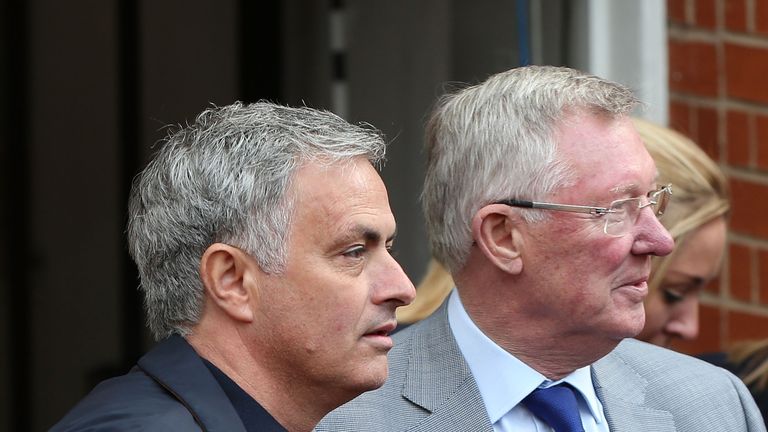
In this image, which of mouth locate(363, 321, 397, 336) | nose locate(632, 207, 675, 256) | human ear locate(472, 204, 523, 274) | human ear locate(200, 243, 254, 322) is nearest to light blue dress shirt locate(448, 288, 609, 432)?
human ear locate(472, 204, 523, 274)

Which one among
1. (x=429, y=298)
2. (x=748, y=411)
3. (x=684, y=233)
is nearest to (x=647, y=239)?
(x=748, y=411)

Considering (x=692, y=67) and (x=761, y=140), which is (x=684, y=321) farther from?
(x=692, y=67)

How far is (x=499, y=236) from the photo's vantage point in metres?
2.73

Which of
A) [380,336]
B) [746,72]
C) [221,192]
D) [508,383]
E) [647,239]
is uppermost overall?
[746,72]

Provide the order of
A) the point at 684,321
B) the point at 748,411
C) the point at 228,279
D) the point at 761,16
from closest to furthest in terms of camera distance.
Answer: the point at 228,279
the point at 748,411
the point at 684,321
the point at 761,16

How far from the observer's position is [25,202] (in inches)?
199

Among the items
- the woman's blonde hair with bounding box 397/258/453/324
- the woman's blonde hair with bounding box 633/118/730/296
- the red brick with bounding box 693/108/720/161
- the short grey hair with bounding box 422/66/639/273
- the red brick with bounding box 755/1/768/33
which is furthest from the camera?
the red brick with bounding box 693/108/720/161

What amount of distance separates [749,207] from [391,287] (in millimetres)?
2408

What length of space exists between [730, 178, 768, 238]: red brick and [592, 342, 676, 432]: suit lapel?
1.71 m

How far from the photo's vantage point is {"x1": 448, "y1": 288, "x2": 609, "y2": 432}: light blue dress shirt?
8.68ft

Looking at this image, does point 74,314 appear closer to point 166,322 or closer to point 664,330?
point 664,330

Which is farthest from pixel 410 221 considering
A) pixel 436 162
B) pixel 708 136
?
pixel 436 162

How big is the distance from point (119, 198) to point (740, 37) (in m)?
2.19

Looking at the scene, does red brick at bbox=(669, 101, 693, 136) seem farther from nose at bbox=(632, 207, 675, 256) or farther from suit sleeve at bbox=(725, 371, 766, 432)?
nose at bbox=(632, 207, 675, 256)
